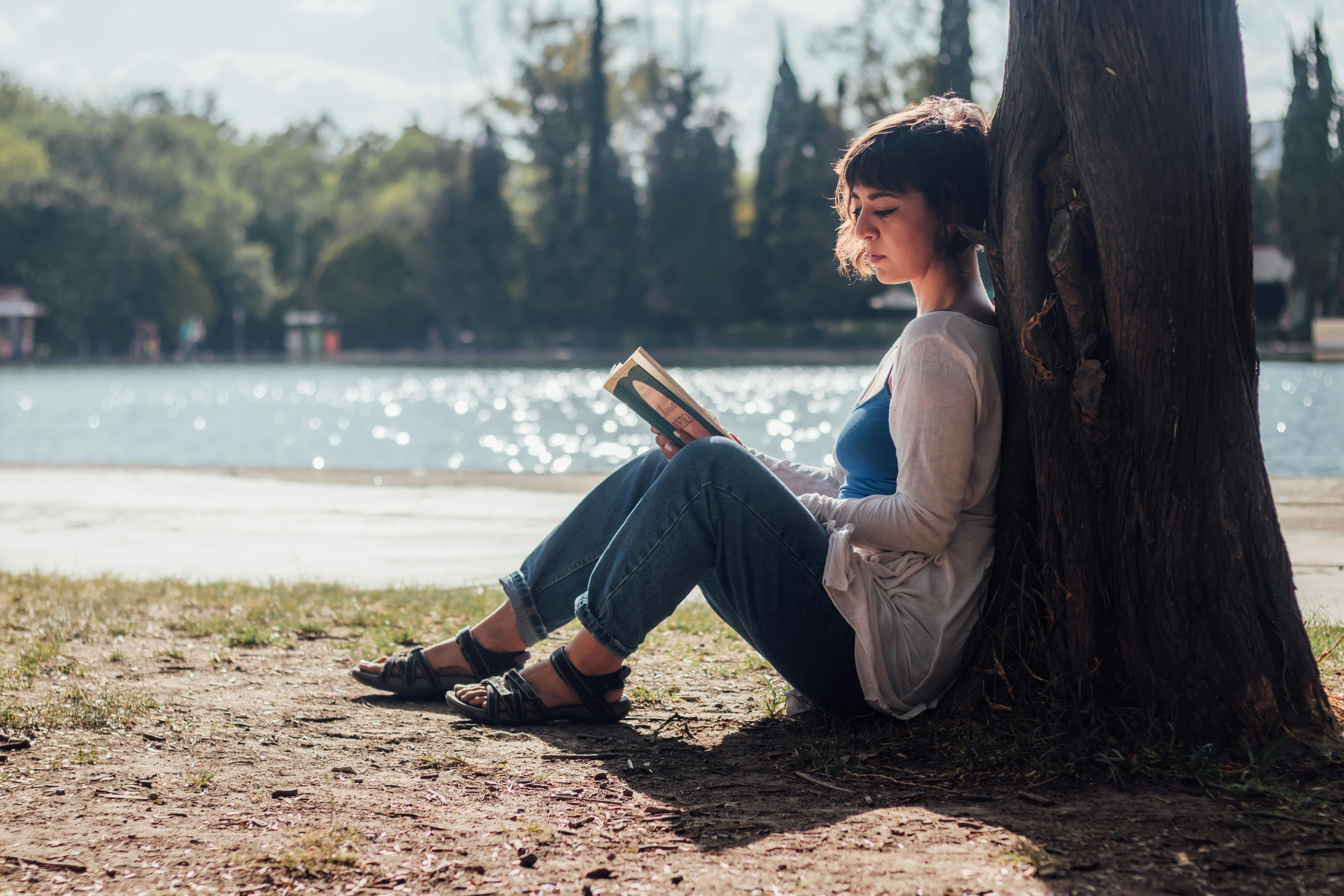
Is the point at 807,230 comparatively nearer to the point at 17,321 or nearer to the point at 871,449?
the point at 17,321

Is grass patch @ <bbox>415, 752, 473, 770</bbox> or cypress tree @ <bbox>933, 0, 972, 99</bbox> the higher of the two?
cypress tree @ <bbox>933, 0, 972, 99</bbox>

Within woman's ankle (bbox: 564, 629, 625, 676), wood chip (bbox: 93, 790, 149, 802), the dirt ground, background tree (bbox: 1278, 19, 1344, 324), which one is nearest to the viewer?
the dirt ground

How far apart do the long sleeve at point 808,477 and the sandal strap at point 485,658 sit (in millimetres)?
843

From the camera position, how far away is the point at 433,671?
3311 mm

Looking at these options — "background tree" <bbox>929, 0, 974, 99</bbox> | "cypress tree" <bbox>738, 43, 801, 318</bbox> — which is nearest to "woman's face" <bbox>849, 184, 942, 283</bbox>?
"background tree" <bbox>929, 0, 974, 99</bbox>

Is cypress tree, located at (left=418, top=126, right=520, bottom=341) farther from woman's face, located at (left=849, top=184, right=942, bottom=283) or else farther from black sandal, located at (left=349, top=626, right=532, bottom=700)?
woman's face, located at (left=849, top=184, right=942, bottom=283)

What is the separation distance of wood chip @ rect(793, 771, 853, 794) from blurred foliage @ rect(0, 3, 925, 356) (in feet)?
130

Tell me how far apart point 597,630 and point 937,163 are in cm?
125

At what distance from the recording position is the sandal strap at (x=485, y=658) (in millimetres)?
3258

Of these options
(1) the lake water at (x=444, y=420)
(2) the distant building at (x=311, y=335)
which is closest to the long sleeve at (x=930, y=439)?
(1) the lake water at (x=444, y=420)

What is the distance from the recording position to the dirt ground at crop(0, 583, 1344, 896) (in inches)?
78.5

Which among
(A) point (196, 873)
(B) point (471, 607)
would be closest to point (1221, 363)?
(A) point (196, 873)

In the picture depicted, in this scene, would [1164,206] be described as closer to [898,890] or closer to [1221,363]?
[1221,363]

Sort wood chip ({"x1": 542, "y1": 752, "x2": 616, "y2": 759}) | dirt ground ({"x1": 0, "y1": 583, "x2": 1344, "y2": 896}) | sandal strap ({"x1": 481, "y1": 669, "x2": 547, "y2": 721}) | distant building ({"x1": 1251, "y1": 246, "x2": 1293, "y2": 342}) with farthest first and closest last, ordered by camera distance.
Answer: distant building ({"x1": 1251, "y1": 246, "x2": 1293, "y2": 342}), sandal strap ({"x1": 481, "y1": 669, "x2": 547, "y2": 721}), wood chip ({"x1": 542, "y1": 752, "x2": 616, "y2": 759}), dirt ground ({"x1": 0, "y1": 583, "x2": 1344, "y2": 896})
